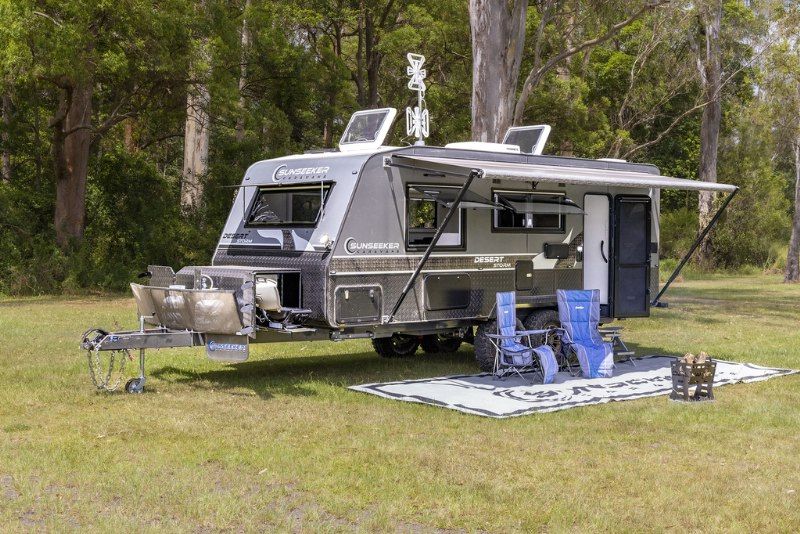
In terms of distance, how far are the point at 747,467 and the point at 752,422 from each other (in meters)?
1.50

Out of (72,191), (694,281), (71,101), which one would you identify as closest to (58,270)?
(72,191)

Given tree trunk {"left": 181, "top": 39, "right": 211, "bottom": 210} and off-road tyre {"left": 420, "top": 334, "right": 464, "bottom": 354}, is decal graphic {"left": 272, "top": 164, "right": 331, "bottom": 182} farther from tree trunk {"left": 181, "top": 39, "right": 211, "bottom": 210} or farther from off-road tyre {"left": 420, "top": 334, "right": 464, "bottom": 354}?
tree trunk {"left": 181, "top": 39, "right": 211, "bottom": 210}

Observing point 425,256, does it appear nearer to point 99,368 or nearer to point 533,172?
point 533,172

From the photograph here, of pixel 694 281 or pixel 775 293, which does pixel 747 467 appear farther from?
pixel 694 281

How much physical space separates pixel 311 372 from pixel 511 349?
2183 millimetres

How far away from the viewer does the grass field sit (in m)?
5.54

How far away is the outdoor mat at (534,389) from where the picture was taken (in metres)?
8.70

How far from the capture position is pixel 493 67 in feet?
54.6

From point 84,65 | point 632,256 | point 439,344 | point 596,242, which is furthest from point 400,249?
point 84,65

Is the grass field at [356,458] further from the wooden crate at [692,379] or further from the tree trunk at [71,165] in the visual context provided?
the tree trunk at [71,165]

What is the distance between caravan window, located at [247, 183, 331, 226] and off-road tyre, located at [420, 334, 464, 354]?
2.81 metres

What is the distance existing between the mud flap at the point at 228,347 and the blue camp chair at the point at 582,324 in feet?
12.1

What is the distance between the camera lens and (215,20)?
21.6 metres

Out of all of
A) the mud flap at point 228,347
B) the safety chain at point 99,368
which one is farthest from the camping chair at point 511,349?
the safety chain at point 99,368
